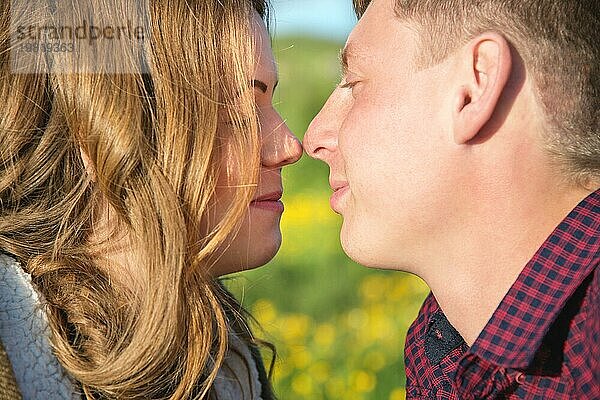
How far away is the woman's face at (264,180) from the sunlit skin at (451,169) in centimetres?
19

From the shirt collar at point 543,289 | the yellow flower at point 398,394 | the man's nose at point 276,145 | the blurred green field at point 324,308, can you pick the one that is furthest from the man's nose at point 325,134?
the yellow flower at point 398,394

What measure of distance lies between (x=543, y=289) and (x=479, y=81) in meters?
0.36

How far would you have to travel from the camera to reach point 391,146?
1712 millimetres

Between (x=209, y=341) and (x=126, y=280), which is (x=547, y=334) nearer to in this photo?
(x=209, y=341)

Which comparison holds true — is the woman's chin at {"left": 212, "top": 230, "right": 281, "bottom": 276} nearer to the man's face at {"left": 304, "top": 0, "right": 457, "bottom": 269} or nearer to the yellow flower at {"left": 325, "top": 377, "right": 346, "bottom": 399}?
the man's face at {"left": 304, "top": 0, "right": 457, "bottom": 269}

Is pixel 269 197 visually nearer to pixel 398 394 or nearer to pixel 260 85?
pixel 260 85

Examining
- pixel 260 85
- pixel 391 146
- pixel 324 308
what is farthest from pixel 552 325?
pixel 324 308

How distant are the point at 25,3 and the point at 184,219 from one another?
20.0 inches

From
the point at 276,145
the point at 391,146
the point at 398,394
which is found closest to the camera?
the point at 391,146

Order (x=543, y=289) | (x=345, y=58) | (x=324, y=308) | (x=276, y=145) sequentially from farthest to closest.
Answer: (x=324, y=308), (x=276, y=145), (x=345, y=58), (x=543, y=289)

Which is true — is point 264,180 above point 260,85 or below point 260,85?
below

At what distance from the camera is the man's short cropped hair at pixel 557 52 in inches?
64.5

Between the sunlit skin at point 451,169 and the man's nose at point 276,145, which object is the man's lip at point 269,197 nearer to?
the man's nose at point 276,145

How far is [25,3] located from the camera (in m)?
1.81
